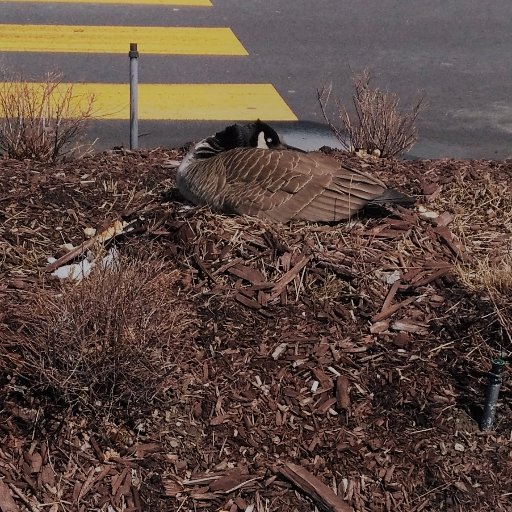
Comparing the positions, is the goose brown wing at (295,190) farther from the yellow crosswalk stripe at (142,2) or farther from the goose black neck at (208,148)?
the yellow crosswalk stripe at (142,2)

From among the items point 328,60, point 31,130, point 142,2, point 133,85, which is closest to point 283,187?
point 133,85

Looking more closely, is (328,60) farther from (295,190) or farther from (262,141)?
(295,190)

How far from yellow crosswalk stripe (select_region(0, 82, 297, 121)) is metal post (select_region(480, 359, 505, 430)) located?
5.03m

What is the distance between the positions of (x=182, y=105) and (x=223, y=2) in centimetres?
420

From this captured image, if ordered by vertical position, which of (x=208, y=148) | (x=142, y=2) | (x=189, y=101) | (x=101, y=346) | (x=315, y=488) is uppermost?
(x=142, y=2)

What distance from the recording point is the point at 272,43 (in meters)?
10.8

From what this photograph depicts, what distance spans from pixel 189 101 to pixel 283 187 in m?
4.14

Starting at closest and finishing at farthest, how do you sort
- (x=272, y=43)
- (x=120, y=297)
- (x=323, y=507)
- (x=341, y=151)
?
(x=323, y=507) → (x=120, y=297) → (x=341, y=151) → (x=272, y=43)

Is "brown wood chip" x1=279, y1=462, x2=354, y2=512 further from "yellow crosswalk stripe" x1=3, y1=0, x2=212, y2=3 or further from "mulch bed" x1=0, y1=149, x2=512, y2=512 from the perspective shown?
"yellow crosswalk stripe" x1=3, y1=0, x2=212, y2=3

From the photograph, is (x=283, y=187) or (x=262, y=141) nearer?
(x=283, y=187)

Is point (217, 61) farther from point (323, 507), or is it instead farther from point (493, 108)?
point (323, 507)

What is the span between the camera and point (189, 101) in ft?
29.0

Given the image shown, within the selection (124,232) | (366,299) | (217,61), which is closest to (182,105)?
(217,61)

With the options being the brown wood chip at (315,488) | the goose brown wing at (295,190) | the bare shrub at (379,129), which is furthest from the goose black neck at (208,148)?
the brown wood chip at (315,488)
